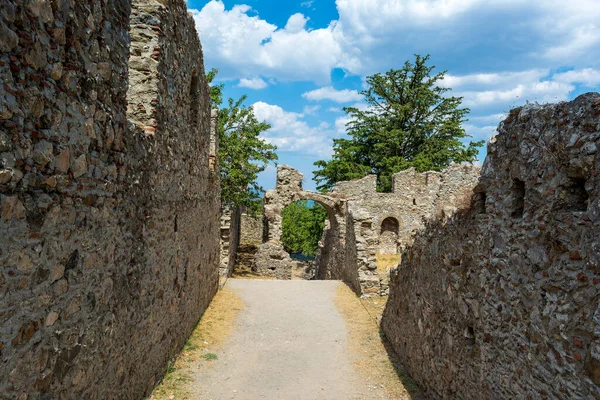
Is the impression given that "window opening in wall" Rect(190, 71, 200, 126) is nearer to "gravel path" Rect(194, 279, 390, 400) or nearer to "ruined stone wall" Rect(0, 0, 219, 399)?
"ruined stone wall" Rect(0, 0, 219, 399)

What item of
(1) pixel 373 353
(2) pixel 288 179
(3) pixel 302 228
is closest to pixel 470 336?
(1) pixel 373 353

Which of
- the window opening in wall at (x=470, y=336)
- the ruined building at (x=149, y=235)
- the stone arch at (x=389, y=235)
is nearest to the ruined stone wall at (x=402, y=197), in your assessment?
the stone arch at (x=389, y=235)

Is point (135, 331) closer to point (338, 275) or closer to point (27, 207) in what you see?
point (27, 207)

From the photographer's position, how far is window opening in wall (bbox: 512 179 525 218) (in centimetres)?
382

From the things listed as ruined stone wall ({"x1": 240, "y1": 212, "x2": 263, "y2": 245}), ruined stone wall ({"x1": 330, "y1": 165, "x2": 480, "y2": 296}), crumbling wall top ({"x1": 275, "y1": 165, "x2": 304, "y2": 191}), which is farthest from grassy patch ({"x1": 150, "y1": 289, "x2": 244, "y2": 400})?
ruined stone wall ({"x1": 240, "y1": 212, "x2": 263, "y2": 245})

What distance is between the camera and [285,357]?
25.2 ft

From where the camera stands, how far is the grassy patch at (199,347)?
5.97 metres

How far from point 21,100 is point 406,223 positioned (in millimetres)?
24277

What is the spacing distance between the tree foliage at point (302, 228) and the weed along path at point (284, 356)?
20357mm

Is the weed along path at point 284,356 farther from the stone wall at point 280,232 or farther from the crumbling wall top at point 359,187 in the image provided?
the crumbling wall top at point 359,187

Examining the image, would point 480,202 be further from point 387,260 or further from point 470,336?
point 387,260

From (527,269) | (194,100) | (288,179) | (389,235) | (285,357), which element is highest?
(194,100)

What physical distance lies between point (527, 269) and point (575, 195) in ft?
2.61

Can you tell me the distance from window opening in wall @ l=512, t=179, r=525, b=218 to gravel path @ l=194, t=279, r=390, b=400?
12.2 ft
